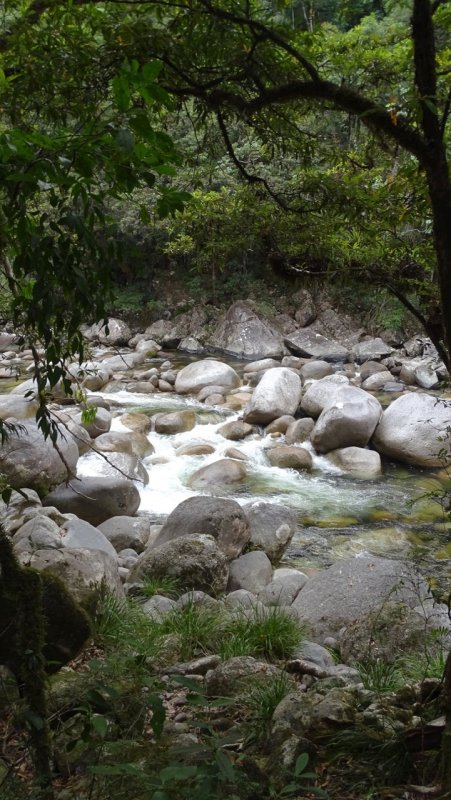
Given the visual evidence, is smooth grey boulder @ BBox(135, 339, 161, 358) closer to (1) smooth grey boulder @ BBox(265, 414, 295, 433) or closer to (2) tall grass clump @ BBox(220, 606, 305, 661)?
(1) smooth grey boulder @ BBox(265, 414, 295, 433)

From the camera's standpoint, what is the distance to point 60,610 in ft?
9.07

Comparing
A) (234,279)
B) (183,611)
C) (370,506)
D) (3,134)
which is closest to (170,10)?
(3,134)

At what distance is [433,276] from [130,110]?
5.96 feet

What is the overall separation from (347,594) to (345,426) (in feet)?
17.0

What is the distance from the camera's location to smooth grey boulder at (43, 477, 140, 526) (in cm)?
680

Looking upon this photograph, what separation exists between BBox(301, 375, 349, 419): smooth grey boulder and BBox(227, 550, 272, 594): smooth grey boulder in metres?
4.93

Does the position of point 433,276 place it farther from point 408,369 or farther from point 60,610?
point 408,369

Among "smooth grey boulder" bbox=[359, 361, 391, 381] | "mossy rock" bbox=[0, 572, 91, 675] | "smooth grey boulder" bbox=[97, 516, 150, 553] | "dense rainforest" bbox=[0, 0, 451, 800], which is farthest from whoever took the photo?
"smooth grey boulder" bbox=[359, 361, 391, 381]

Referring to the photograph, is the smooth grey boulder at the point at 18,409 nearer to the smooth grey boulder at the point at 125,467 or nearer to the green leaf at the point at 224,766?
the smooth grey boulder at the point at 125,467

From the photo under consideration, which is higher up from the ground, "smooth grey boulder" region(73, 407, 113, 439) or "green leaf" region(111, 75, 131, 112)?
"green leaf" region(111, 75, 131, 112)

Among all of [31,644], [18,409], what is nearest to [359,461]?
[18,409]

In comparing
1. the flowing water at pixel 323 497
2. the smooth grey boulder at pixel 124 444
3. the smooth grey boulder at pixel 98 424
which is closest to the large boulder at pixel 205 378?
the flowing water at pixel 323 497

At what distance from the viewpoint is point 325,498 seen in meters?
8.05

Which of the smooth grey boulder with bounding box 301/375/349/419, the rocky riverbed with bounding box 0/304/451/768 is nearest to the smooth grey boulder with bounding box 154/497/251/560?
the rocky riverbed with bounding box 0/304/451/768
